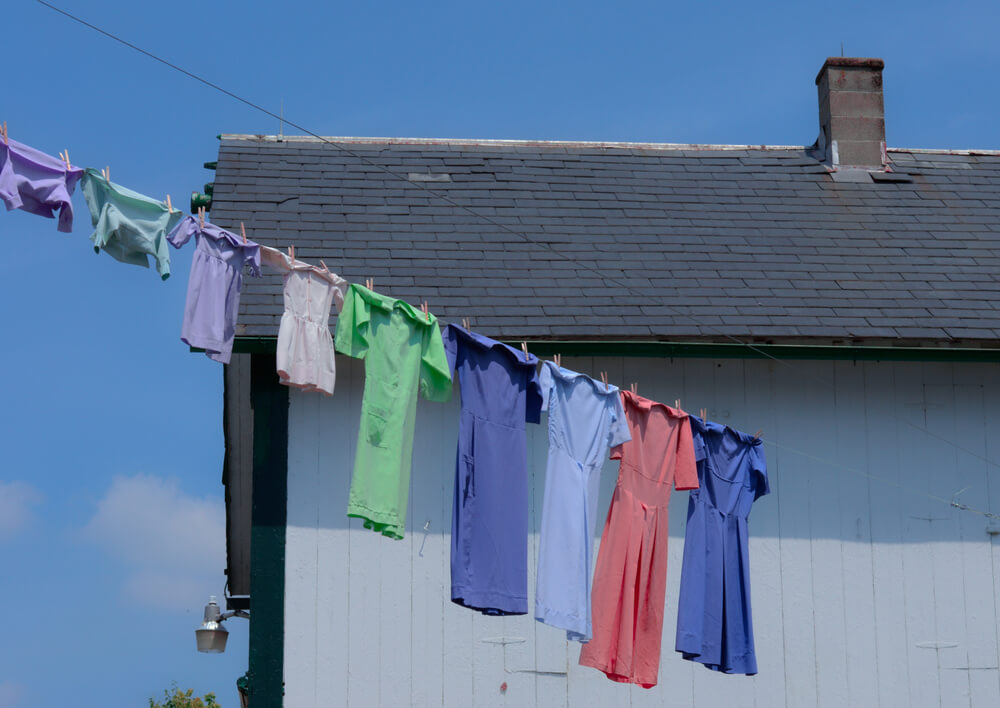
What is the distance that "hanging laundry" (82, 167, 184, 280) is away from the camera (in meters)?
8.35

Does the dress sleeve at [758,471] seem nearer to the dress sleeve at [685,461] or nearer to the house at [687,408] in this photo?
the dress sleeve at [685,461]

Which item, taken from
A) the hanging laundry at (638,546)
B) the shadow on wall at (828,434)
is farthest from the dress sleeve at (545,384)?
the shadow on wall at (828,434)

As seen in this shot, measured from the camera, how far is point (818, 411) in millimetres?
12422

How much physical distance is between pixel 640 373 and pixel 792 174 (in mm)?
4124

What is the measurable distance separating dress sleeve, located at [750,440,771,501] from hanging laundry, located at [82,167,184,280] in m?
4.82

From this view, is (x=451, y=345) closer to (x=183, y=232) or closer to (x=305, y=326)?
(x=305, y=326)

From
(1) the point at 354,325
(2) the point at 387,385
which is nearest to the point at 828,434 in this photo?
(2) the point at 387,385

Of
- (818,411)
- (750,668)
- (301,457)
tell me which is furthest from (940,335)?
(301,457)

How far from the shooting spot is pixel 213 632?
54.5 feet

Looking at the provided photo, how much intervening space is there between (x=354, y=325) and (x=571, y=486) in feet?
6.24

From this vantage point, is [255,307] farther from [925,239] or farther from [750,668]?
[925,239]

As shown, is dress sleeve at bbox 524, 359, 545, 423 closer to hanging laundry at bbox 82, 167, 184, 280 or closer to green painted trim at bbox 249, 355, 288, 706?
green painted trim at bbox 249, 355, 288, 706

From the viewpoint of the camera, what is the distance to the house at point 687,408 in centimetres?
1145

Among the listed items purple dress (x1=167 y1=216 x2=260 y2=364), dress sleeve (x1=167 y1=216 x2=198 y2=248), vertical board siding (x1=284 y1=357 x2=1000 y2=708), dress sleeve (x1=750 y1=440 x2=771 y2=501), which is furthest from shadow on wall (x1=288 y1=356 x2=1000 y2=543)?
dress sleeve (x1=167 y1=216 x2=198 y2=248)
